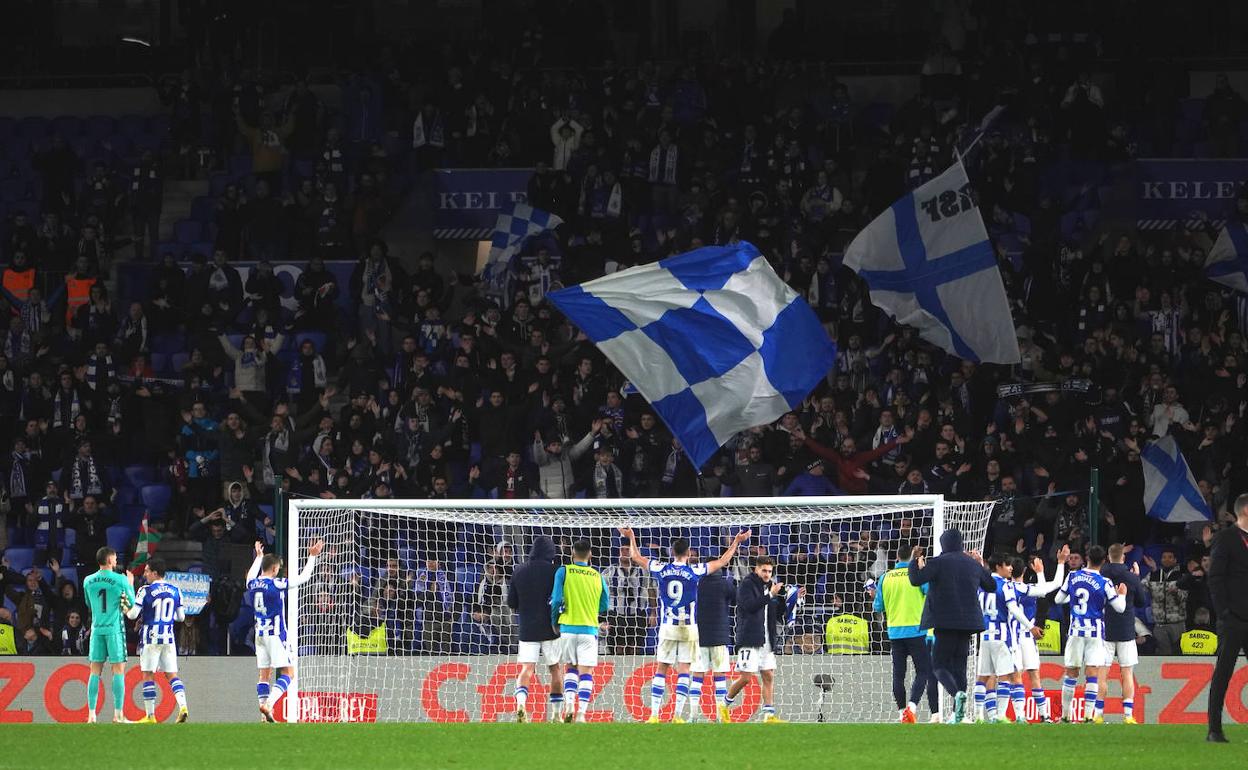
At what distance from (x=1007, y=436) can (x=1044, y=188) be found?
5.98 metres

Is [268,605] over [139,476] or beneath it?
beneath

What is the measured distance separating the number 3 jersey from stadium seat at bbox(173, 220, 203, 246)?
12.4 meters

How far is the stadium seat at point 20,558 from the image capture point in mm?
24062

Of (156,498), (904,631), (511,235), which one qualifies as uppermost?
(511,235)

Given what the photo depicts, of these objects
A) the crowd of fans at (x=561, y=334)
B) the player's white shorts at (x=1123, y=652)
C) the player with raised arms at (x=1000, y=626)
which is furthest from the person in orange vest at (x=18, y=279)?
the player's white shorts at (x=1123, y=652)

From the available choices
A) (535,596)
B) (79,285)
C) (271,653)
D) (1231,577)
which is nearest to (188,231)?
(79,285)

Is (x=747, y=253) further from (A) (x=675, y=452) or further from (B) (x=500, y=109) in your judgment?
(B) (x=500, y=109)

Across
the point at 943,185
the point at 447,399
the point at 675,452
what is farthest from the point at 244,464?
the point at 943,185

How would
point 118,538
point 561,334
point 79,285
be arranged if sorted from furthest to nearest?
point 79,285
point 561,334
point 118,538

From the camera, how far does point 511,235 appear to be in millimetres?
26859

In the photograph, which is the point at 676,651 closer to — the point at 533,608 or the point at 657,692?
the point at 657,692

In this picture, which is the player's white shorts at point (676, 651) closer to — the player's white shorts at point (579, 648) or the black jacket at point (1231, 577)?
the player's white shorts at point (579, 648)

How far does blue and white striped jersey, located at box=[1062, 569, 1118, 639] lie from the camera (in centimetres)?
1892

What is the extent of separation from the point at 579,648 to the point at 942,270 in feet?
21.6
